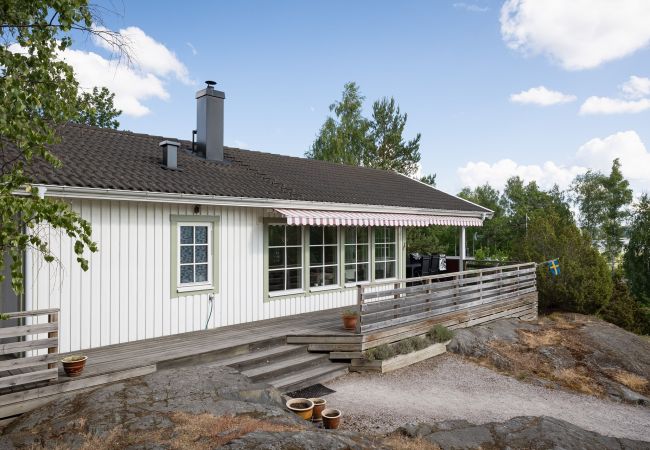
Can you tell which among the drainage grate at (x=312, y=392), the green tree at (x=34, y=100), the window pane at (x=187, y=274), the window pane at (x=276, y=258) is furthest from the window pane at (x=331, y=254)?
the green tree at (x=34, y=100)

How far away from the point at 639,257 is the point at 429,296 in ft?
89.2

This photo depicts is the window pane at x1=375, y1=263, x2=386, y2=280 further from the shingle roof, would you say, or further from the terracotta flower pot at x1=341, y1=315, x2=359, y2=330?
the terracotta flower pot at x1=341, y1=315, x2=359, y2=330

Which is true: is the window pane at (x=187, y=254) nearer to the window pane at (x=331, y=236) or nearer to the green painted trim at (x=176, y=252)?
the green painted trim at (x=176, y=252)

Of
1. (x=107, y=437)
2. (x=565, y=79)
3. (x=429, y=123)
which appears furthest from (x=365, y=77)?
(x=107, y=437)

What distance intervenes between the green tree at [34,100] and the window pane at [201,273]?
562cm

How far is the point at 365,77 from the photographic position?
36281mm

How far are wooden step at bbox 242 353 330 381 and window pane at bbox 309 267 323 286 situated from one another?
2.95 meters

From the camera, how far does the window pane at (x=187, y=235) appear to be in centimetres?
873

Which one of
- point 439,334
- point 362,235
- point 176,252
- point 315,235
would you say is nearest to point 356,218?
point 315,235

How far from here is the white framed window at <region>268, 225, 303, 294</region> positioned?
1037 cm

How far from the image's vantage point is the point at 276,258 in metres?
10.5

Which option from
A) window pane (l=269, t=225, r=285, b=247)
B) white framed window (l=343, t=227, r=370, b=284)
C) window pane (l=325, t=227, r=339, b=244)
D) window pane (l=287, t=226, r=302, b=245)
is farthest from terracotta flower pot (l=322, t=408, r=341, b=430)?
white framed window (l=343, t=227, r=370, b=284)

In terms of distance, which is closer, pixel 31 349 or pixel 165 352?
pixel 31 349

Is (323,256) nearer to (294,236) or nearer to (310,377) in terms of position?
(294,236)
